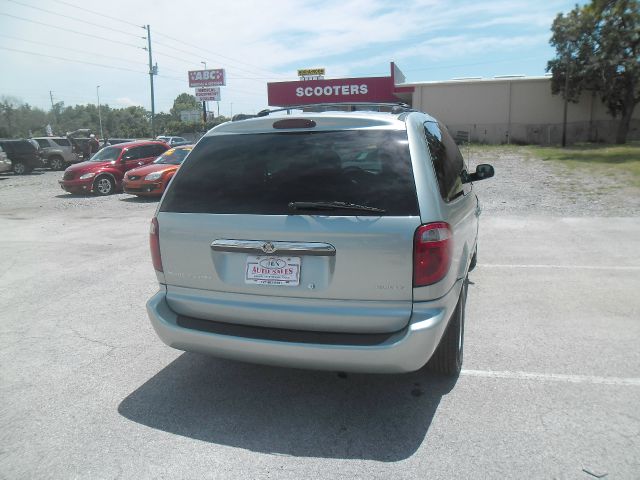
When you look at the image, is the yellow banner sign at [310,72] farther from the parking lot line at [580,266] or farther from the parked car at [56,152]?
the parking lot line at [580,266]

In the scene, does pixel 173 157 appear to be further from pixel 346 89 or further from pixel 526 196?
pixel 346 89

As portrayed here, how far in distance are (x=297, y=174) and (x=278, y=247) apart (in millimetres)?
486

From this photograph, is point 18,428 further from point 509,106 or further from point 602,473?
point 509,106

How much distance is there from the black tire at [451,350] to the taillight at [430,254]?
609 millimetres

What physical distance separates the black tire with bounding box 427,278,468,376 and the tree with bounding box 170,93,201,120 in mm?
140484

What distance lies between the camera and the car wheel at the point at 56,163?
29.1 metres

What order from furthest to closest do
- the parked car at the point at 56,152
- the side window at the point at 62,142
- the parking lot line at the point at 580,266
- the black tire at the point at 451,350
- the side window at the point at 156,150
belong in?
the side window at the point at 62,142 → the parked car at the point at 56,152 → the side window at the point at 156,150 → the parking lot line at the point at 580,266 → the black tire at the point at 451,350

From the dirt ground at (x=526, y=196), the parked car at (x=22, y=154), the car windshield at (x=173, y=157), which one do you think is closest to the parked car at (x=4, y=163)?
the parked car at (x=22, y=154)

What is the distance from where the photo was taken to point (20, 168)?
27031 millimetres

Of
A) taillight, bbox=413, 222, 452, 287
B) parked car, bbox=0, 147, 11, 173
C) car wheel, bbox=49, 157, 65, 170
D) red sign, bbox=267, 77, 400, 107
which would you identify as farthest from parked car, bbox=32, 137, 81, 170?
taillight, bbox=413, 222, 452, 287

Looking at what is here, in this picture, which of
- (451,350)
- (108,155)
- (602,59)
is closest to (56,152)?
(108,155)

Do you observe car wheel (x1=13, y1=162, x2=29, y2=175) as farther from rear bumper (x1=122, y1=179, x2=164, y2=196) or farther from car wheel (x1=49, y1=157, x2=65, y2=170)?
rear bumper (x1=122, y1=179, x2=164, y2=196)

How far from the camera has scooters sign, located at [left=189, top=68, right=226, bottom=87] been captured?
185 feet

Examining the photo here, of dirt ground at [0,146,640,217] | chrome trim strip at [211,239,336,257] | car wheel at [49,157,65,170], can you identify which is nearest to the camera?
chrome trim strip at [211,239,336,257]
